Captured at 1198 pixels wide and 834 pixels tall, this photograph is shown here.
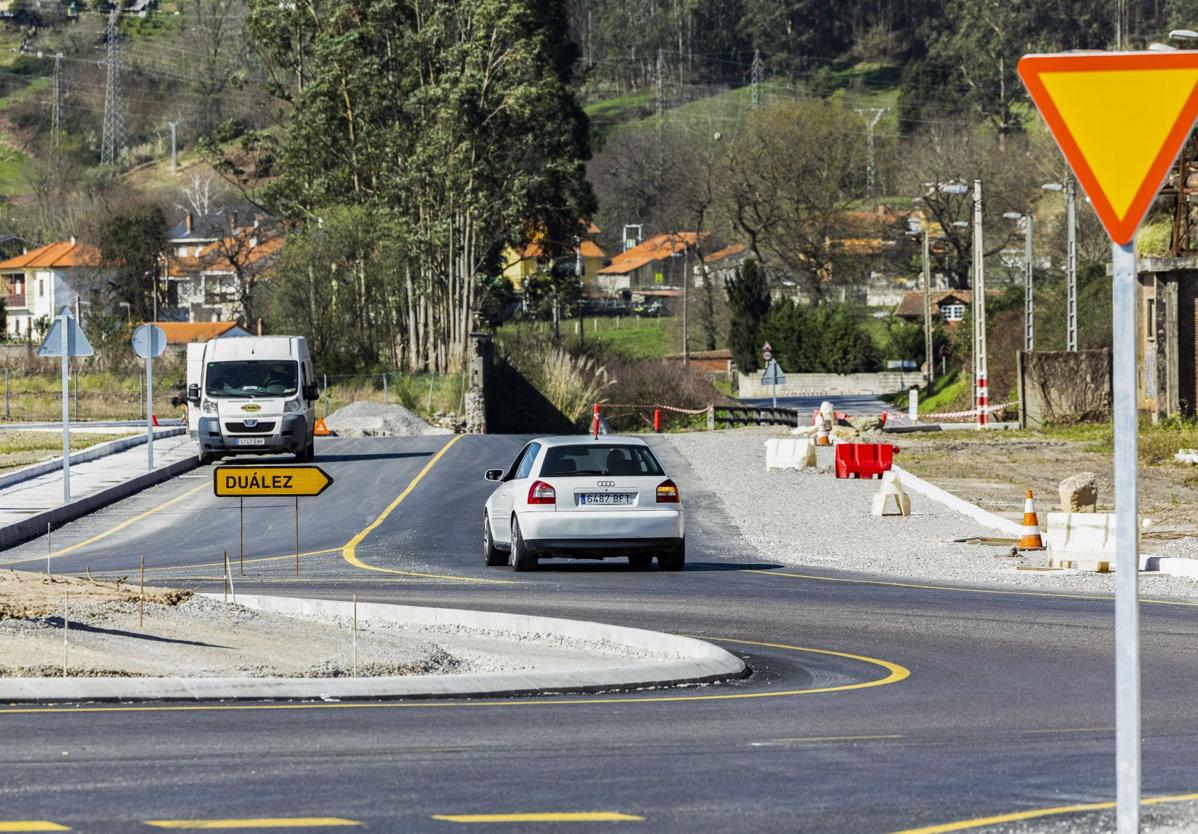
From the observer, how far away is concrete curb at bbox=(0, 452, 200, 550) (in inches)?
1031

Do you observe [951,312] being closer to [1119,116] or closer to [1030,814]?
[1030,814]

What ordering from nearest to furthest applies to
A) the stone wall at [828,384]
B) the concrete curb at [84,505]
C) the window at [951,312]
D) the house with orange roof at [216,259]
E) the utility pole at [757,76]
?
the concrete curb at [84,505] → the stone wall at [828,384] → the house with orange roof at [216,259] → the window at [951,312] → the utility pole at [757,76]

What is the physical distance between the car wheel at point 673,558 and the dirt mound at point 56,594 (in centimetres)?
605

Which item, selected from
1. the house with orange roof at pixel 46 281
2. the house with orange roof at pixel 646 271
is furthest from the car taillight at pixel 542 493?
the house with orange roof at pixel 646 271

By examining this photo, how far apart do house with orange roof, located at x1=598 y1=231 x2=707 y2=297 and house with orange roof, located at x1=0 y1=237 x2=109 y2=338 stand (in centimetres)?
4435

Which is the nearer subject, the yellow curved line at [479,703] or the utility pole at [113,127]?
the yellow curved line at [479,703]

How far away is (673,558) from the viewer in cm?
2109

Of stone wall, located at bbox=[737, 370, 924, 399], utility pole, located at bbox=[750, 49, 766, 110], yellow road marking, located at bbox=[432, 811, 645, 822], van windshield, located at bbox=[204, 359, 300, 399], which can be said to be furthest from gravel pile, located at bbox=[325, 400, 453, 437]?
utility pole, located at bbox=[750, 49, 766, 110]

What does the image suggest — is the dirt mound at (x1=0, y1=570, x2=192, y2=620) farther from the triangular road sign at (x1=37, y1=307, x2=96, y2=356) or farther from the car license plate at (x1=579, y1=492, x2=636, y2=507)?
the triangular road sign at (x1=37, y1=307, x2=96, y2=356)

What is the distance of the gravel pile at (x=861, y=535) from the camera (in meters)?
20.2

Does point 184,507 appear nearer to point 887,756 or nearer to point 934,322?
point 887,756

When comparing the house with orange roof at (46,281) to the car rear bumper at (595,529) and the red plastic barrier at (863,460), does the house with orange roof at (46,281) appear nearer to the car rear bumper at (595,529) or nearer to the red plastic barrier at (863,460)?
the red plastic barrier at (863,460)

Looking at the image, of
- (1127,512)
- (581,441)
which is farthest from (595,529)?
(1127,512)

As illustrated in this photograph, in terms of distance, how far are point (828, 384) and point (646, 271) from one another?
2225 inches
